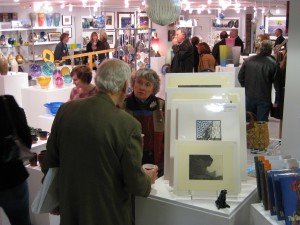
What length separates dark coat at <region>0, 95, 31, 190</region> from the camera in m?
2.45

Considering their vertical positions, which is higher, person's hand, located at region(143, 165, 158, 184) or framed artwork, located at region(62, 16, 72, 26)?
framed artwork, located at region(62, 16, 72, 26)

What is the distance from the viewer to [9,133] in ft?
8.10

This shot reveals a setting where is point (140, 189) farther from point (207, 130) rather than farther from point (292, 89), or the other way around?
point (292, 89)

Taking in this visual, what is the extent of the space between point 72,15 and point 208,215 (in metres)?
11.9

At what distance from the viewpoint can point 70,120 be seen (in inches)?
77.4

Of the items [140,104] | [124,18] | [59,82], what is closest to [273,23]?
[124,18]

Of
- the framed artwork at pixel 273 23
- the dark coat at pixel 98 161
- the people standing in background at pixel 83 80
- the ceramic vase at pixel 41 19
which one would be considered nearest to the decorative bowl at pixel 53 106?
the people standing in background at pixel 83 80

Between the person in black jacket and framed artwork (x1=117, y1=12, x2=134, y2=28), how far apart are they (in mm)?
12550

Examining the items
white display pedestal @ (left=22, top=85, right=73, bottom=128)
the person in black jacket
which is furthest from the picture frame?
the person in black jacket

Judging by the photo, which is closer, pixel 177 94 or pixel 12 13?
pixel 177 94

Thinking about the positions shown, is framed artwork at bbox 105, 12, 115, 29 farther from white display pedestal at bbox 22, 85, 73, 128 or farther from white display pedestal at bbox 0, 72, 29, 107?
white display pedestal at bbox 22, 85, 73, 128

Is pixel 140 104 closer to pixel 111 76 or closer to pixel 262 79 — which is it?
pixel 111 76

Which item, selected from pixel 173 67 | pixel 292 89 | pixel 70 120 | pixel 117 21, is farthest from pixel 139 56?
pixel 117 21

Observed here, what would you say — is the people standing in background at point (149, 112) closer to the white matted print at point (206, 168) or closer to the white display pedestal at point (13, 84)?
the white matted print at point (206, 168)
